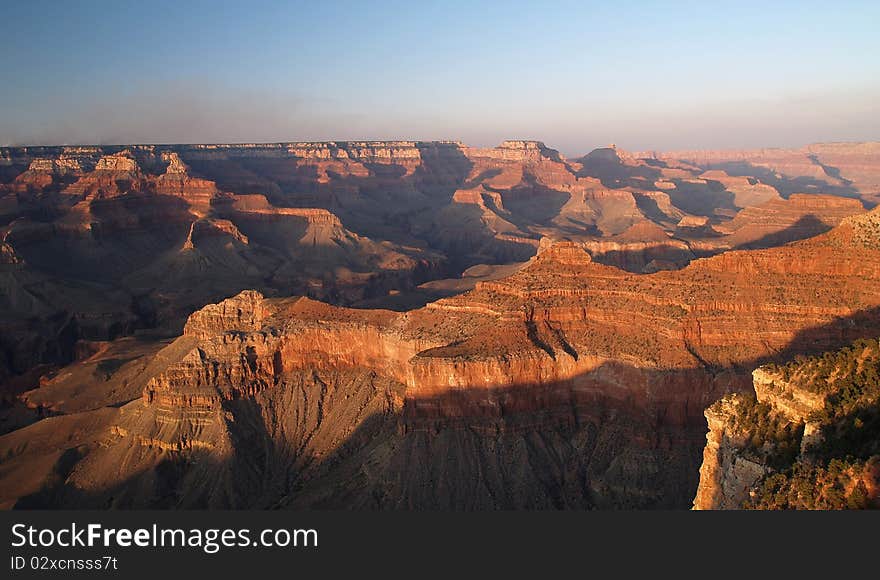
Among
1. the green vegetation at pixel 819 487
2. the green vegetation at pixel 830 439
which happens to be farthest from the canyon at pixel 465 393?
the green vegetation at pixel 819 487

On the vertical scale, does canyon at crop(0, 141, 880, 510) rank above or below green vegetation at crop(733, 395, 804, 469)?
below

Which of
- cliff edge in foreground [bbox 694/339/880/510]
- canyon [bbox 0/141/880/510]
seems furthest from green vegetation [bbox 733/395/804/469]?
canyon [bbox 0/141/880/510]

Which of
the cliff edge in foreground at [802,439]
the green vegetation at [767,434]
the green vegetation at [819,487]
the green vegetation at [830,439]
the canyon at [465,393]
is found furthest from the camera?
the canyon at [465,393]

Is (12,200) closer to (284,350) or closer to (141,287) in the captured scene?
(141,287)

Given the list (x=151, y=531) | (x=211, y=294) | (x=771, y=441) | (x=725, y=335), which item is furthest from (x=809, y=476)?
(x=211, y=294)

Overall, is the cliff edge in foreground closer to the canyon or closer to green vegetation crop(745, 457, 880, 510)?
green vegetation crop(745, 457, 880, 510)

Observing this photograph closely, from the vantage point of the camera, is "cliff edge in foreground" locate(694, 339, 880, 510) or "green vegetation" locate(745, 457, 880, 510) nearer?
"green vegetation" locate(745, 457, 880, 510)

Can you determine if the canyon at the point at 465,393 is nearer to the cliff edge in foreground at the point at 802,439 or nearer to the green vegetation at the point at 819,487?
the cliff edge in foreground at the point at 802,439

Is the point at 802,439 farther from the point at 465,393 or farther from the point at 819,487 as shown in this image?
the point at 465,393

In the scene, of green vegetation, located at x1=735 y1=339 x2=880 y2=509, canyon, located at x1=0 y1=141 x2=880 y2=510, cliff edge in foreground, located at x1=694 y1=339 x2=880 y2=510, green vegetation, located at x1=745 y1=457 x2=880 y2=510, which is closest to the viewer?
green vegetation, located at x1=745 y1=457 x2=880 y2=510

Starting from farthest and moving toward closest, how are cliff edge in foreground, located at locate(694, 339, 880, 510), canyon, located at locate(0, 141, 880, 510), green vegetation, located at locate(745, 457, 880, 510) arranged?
canyon, located at locate(0, 141, 880, 510) → cliff edge in foreground, located at locate(694, 339, 880, 510) → green vegetation, located at locate(745, 457, 880, 510)

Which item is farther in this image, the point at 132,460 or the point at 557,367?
the point at 132,460
